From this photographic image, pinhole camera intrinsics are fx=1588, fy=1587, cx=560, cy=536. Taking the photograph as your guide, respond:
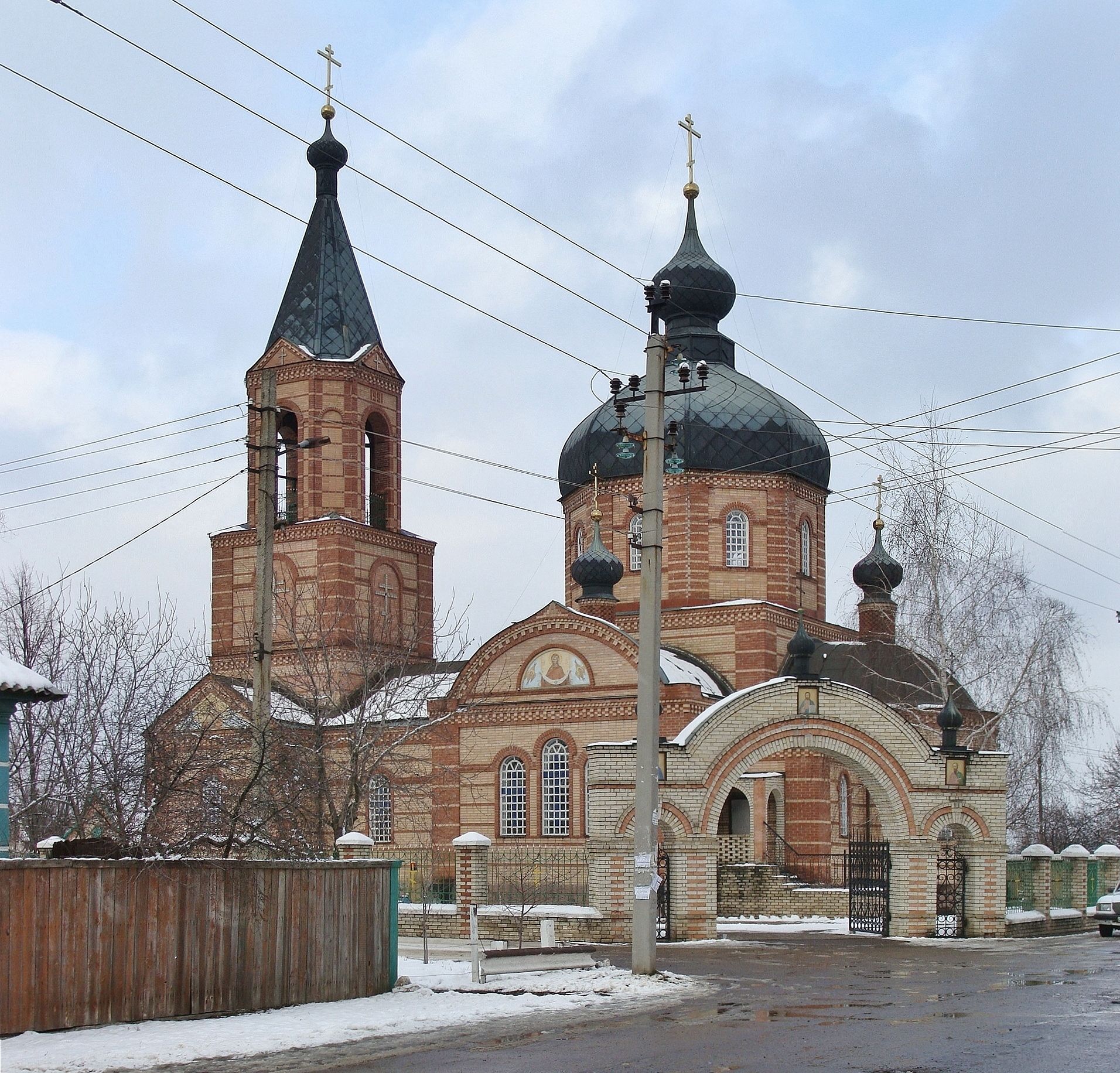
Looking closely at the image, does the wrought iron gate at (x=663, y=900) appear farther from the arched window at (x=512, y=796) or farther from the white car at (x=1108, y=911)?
the arched window at (x=512, y=796)

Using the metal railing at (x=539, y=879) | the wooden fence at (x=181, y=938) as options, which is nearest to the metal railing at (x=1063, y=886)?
the metal railing at (x=539, y=879)

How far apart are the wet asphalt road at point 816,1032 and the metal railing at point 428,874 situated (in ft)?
37.1

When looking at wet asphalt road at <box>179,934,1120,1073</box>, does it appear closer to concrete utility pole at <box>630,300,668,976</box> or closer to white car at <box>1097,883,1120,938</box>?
concrete utility pole at <box>630,300,668,976</box>

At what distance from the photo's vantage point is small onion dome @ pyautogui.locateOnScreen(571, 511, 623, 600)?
118 feet

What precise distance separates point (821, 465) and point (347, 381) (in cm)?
1174

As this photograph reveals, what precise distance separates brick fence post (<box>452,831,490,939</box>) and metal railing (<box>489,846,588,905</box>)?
1.18 metres

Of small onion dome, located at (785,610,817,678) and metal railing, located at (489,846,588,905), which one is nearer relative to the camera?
small onion dome, located at (785,610,817,678)

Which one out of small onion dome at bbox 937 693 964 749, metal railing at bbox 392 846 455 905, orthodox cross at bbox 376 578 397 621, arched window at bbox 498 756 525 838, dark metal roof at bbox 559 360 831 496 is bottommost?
metal railing at bbox 392 846 455 905

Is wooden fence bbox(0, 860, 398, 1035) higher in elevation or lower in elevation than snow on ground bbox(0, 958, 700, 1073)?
higher

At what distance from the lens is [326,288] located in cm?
3928

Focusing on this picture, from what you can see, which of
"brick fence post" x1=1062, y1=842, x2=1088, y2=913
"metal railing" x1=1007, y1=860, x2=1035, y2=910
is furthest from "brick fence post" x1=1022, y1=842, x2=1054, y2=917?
"brick fence post" x1=1062, y1=842, x2=1088, y2=913

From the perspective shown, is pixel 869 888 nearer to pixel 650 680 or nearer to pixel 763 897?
pixel 763 897

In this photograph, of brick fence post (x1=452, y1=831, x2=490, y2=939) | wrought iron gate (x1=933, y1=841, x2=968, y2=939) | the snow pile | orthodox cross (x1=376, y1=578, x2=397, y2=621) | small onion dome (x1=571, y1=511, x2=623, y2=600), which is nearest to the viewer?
brick fence post (x1=452, y1=831, x2=490, y2=939)

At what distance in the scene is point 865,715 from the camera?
24.3 meters
